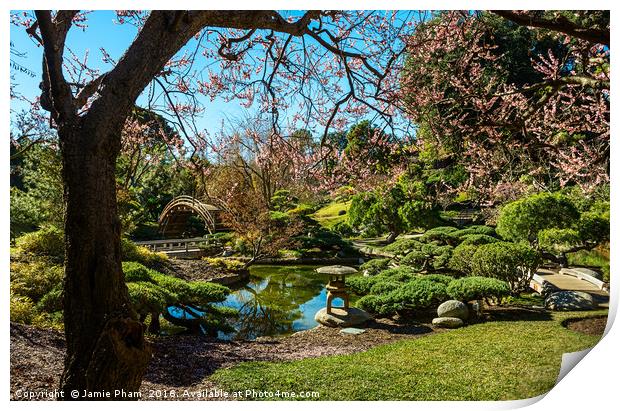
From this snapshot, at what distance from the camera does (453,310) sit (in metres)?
4.11

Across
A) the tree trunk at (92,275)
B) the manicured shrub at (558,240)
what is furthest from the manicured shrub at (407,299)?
the tree trunk at (92,275)

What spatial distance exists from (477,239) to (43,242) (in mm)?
3800

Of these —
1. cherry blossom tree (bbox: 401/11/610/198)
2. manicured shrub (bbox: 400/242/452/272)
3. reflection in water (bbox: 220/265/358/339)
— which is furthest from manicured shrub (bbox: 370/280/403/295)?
cherry blossom tree (bbox: 401/11/610/198)

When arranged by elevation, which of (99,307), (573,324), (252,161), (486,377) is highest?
(252,161)

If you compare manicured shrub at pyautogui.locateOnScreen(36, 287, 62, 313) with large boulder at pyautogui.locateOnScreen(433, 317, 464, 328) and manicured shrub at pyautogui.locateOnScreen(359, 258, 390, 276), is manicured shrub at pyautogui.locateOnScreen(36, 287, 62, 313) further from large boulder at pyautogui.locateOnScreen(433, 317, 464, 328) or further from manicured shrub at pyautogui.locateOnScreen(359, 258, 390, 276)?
large boulder at pyautogui.locateOnScreen(433, 317, 464, 328)

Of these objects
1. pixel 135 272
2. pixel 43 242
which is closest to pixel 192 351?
pixel 135 272

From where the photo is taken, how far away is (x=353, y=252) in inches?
172

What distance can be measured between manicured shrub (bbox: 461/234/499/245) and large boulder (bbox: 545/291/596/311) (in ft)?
3.36

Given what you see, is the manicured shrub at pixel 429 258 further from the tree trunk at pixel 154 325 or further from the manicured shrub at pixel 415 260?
the tree trunk at pixel 154 325

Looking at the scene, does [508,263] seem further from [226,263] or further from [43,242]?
[43,242]

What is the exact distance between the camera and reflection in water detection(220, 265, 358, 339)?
391cm
